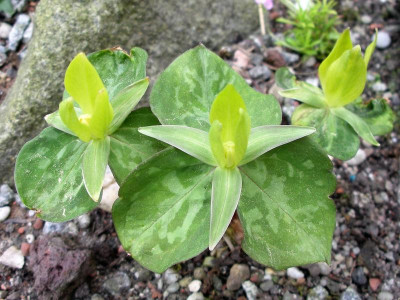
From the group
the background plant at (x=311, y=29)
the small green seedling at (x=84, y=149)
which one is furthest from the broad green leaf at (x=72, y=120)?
the background plant at (x=311, y=29)

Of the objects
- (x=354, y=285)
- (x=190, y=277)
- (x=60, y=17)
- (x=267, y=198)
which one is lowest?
(x=354, y=285)

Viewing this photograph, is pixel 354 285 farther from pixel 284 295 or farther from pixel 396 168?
pixel 396 168

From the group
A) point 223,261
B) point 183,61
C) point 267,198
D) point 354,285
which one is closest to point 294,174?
point 267,198

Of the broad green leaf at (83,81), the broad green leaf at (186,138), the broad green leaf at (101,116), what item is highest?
the broad green leaf at (83,81)

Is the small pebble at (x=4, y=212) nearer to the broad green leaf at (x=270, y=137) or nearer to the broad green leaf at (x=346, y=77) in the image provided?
the broad green leaf at (x=270, y=137)

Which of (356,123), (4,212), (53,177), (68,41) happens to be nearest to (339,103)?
(356,123)

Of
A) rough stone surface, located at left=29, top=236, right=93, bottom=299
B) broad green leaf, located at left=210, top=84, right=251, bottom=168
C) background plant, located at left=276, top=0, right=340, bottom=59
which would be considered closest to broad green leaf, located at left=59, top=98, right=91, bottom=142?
broad green leaf, located at left=210, top=84, right=251, bottom=168
